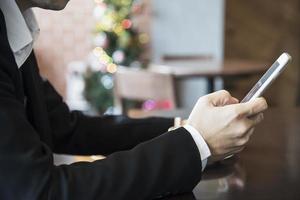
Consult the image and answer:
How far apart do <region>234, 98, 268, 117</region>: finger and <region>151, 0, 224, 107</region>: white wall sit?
3276mm

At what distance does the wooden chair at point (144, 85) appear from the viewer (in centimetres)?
222

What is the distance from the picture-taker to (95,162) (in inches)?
24.7

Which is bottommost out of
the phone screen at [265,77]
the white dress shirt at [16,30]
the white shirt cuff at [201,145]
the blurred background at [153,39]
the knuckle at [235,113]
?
the blurred background at [153,39]

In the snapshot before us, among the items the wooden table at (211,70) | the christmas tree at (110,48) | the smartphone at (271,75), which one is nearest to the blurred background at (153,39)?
the christmas tree at (110,48)

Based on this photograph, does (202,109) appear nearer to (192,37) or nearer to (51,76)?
(192,37)

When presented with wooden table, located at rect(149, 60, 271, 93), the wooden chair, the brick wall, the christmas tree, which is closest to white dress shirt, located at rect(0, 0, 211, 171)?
the wooden chair

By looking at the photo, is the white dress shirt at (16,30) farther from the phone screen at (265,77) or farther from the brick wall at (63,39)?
the brick wall at (63,39)

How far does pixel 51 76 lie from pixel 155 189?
12.8 ft

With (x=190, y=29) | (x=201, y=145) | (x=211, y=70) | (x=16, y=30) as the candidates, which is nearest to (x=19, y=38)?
(x=16, y=30)

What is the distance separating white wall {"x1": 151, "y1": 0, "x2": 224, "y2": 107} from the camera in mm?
4012

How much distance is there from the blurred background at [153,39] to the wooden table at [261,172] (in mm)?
2203

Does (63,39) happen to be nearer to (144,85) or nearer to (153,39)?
(153,39)

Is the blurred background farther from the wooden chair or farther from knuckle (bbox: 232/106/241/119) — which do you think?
knuckle (bbox: 232/106/241/119)

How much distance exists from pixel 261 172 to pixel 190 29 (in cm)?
334
